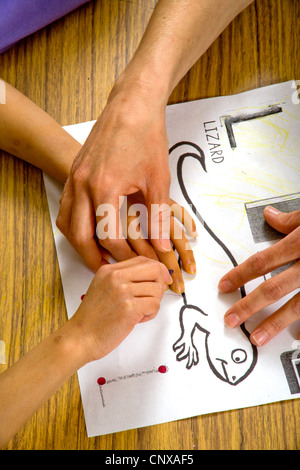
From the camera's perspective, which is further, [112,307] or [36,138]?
[36,138]

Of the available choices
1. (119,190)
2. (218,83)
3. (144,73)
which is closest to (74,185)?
(119,190)

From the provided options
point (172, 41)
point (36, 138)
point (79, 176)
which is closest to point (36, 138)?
point (36, 138)

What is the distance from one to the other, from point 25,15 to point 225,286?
50cm

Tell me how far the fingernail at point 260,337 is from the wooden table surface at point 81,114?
77 millimetres

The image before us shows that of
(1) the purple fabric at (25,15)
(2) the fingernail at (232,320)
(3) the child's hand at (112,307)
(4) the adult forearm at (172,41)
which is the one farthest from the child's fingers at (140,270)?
(1) the purple fabric at (25,15)

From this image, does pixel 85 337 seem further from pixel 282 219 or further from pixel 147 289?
pixel 282 219

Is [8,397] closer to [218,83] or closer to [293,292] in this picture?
[293,292]

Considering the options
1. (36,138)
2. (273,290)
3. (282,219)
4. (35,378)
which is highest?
(36,138)

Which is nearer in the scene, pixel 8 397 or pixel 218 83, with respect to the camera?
pixel 8 397

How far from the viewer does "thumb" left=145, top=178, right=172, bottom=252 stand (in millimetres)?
604

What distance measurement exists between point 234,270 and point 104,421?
10.1 inches

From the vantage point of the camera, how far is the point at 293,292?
0.63 m

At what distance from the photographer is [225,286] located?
2.07 feet
